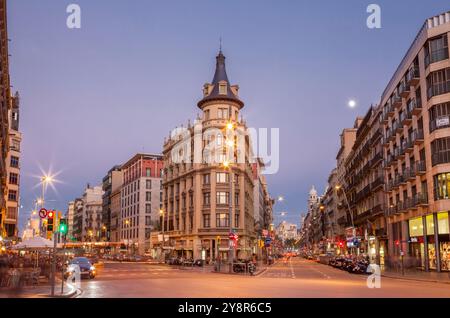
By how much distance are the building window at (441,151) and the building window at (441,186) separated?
128cm

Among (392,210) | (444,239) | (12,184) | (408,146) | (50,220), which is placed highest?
(408,146)

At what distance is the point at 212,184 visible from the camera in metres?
76.8

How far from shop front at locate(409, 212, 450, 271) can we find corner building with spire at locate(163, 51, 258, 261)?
90.9 ft

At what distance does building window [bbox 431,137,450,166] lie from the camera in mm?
45031

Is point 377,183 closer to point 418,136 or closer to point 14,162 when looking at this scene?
point 418,136

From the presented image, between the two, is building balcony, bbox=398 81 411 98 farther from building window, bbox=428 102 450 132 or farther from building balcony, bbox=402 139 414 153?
building window, bbox=428 102 450 132

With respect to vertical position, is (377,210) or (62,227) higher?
(377,210)

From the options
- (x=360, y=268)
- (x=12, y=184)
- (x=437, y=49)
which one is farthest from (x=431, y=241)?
(x=12, y=184)

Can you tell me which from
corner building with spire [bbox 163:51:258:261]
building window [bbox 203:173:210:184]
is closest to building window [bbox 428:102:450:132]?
corner building with spire [bbox 163:51:258:261]

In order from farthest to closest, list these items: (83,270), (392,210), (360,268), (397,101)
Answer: (392,210) → (397,101) → (360,268) → (83,270)

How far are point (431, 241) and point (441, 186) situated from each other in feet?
20.9

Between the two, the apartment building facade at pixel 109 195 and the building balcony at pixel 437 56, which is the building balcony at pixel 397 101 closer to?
the building balcony at pixel 437 56
